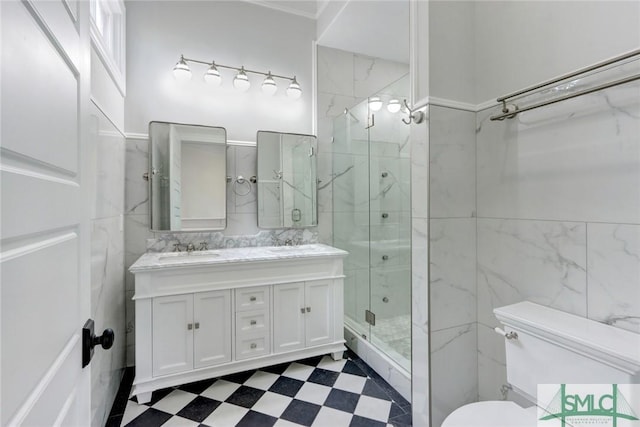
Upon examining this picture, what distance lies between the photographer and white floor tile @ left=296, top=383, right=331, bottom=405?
6.03 feet

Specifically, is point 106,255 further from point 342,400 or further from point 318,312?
point 342,400

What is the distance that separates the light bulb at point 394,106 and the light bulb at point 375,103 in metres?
0.11

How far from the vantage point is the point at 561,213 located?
1.28 meters

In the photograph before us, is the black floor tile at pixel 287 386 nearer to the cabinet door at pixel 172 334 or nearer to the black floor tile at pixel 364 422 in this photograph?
the black floor tile at pixel 364 422

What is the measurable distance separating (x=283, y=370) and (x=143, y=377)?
88 centimetres

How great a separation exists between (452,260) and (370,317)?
114 cm

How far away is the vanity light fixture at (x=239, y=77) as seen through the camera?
2314mm

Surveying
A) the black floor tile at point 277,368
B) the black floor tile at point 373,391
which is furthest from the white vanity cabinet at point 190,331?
the black floor tile at point 373,391

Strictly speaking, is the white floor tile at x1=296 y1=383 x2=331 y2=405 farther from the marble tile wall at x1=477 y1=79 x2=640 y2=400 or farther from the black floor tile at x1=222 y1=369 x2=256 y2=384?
the marble tile wall at x1=477 y1=79 x2=640 y2=400

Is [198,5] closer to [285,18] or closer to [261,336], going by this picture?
[285,18]

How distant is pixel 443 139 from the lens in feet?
5.05

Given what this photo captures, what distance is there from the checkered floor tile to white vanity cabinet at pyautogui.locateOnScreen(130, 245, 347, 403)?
103mm

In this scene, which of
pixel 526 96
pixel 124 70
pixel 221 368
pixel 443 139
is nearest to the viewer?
pixel 526 96

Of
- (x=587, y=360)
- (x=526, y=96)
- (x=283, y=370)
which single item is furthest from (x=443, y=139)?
(x=283, y=370)
